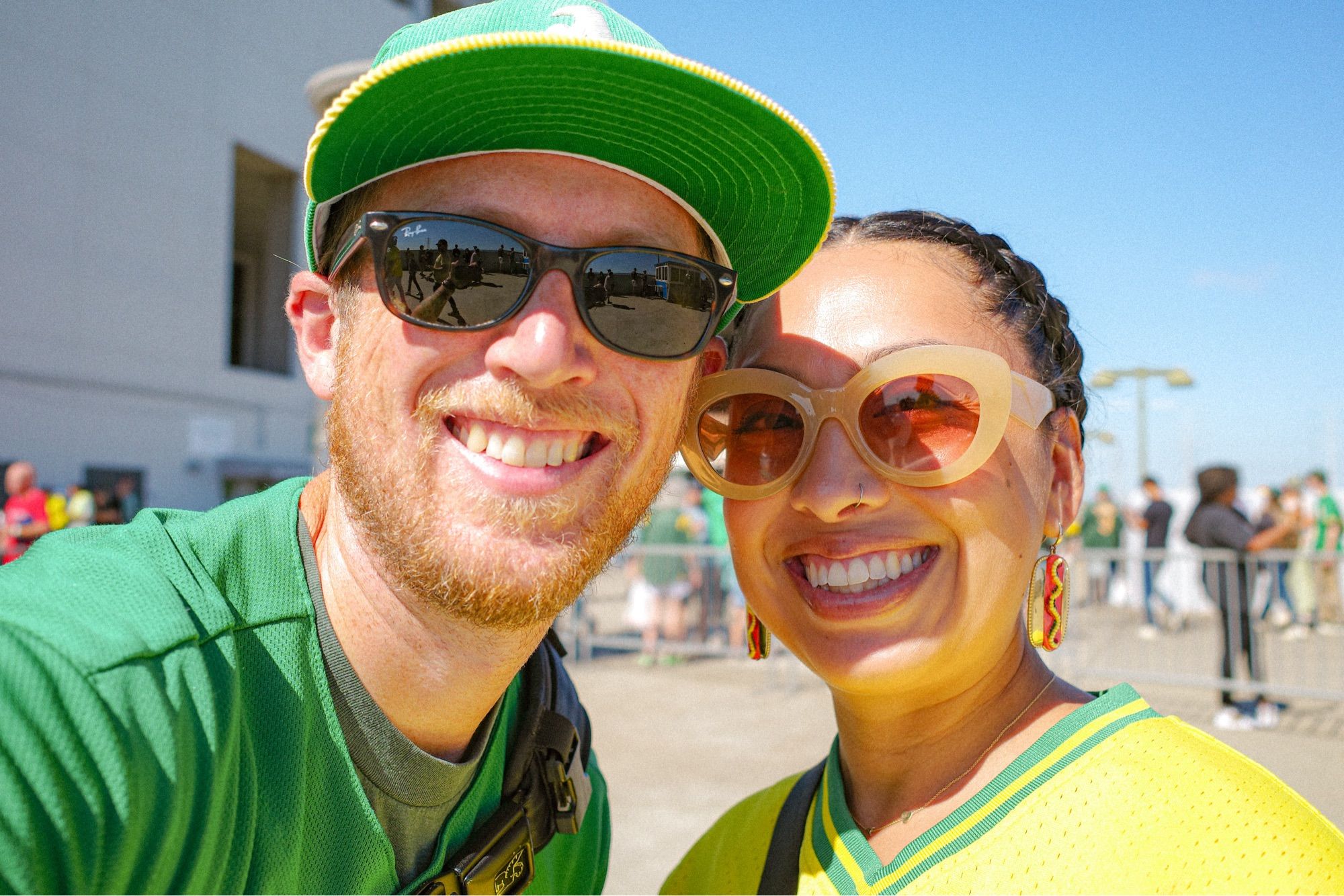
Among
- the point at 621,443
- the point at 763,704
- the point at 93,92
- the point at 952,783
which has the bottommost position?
the point at 763,704

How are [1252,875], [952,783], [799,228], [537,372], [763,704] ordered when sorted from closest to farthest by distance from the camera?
1. [1252,875]
2. [537,372]
3. [952,783]
4. [799,228]
5. [763,704]

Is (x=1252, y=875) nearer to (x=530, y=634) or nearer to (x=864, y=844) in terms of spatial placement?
(x=864, y=844)

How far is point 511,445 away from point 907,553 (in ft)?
2.51

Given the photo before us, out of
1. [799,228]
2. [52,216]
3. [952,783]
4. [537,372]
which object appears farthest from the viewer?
[52,216]

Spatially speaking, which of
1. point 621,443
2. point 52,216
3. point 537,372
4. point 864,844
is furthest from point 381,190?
point 52,216

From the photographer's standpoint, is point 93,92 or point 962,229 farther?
point 93,92

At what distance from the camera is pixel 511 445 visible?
1552mm

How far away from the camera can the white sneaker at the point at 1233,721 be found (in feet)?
23.0

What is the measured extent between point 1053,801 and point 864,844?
0.37m

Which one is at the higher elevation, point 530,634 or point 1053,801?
point 530,634

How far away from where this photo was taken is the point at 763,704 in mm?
7598

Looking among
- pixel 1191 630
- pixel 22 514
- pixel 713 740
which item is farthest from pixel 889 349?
pixel 1191 630

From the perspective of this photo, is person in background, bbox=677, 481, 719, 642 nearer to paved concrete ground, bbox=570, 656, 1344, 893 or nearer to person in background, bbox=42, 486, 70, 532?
paved concrete ground, bbox=570, 656, 1344, 893

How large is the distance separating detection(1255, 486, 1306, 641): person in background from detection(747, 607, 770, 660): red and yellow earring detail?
8.15 meters
